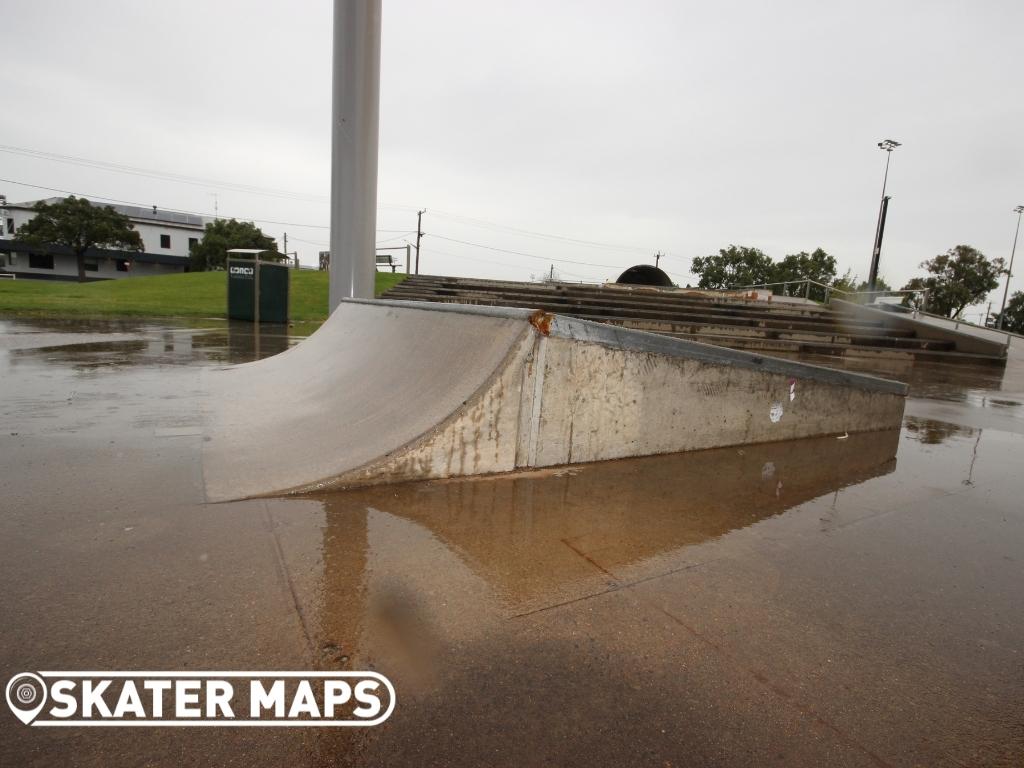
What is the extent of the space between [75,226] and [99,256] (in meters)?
12.7

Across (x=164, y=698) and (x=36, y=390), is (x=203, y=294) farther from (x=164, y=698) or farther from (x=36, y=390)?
(x=164, y=698)

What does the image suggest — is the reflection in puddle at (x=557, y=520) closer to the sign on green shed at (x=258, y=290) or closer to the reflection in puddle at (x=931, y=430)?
the reflection in puddle at (x=931, y=430)

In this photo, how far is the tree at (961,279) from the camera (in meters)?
46.1

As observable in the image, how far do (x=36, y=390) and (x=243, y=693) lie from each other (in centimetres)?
515

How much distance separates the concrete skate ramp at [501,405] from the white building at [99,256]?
6754 centimetres

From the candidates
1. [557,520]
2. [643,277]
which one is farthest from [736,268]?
[557,520]

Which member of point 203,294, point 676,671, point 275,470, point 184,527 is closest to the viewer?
point 676,671

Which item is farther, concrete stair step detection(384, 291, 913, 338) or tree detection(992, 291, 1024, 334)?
tree detection(992, 291, 1024, 334)

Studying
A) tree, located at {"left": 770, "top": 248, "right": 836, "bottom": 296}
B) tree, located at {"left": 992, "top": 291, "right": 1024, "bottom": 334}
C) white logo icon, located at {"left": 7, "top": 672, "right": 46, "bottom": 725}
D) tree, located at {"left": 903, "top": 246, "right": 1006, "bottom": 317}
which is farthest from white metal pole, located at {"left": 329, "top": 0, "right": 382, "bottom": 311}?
tree, located at {"left": 992, "top": 291, "right": 1024, "bottom": 334}

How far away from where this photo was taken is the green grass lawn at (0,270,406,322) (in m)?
15.3

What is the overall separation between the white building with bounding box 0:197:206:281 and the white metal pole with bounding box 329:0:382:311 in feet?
204

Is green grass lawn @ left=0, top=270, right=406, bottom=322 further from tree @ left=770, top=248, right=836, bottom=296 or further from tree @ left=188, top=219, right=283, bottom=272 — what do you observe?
Answer: tree @ left=770, top=248, right=836, bottom=296

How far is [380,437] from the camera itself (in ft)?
11.0

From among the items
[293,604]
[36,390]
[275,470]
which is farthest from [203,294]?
[293,604]
